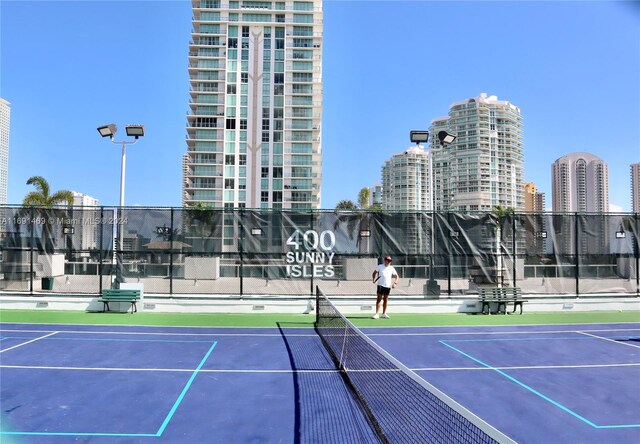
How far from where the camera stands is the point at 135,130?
1502cm

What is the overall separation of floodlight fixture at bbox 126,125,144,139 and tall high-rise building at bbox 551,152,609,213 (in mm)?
122233

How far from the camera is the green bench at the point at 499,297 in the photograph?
43.8 ft

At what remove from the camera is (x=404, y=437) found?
4523 mm

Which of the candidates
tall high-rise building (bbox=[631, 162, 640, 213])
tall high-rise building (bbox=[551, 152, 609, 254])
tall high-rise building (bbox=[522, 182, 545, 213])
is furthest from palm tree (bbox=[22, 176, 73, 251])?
tall high-rise building (bbox=[522, 182, 545, 213])

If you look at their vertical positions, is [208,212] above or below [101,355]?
above

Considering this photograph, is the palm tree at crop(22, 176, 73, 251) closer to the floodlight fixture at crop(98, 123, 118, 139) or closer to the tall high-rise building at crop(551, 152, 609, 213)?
the floodlight fixture at crop(98, 123, 118, 139)

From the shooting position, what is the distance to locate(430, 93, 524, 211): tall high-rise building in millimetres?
121438

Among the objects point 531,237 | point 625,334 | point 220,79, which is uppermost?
point 220,79

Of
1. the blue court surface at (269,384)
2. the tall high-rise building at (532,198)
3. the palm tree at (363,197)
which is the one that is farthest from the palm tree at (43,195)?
the tall high-rise building at (532,198)

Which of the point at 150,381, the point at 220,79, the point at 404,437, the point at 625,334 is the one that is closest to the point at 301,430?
the point at 404,437

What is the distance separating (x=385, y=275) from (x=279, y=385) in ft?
19.9

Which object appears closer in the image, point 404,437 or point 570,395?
point 404,437

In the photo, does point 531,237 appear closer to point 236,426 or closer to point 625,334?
point 625,334

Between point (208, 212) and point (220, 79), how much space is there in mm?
74118
